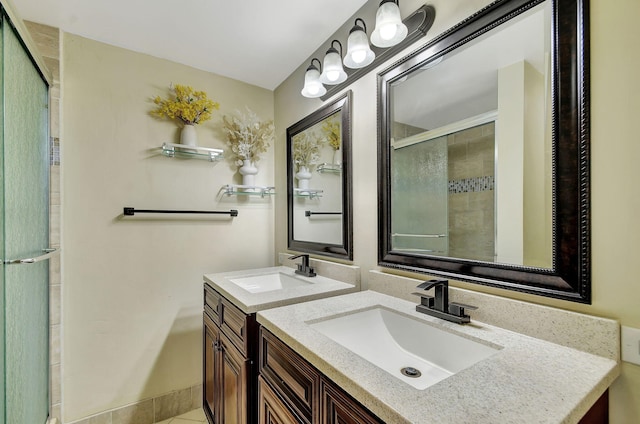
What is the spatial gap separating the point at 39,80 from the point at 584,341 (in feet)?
8.45

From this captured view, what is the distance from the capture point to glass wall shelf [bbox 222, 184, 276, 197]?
7.50 feet

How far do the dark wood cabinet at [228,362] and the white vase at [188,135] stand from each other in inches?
40.0

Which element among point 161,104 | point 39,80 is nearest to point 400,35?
point 161,104

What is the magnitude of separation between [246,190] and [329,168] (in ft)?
2.68

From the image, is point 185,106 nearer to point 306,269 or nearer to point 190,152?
point 190,152

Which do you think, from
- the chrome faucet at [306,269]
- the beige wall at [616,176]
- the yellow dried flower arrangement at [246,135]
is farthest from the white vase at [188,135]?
the beige wall at [616,176]

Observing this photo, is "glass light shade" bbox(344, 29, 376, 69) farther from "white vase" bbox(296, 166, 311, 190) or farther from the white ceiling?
"white vase" bbox(296, 166, 311, 190)

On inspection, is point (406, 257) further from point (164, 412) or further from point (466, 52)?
point (164, 412)

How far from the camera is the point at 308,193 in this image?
2094 mm

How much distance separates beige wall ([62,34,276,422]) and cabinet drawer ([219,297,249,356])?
77 centimetres

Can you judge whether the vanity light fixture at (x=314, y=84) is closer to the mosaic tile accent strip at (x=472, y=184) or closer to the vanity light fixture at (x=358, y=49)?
the vanity light fixture at (x=358, y=49)

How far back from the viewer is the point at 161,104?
2.04m

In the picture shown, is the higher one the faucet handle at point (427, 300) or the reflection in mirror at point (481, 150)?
the reflection in mirror at point (481, 150)

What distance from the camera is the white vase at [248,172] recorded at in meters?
2.30
